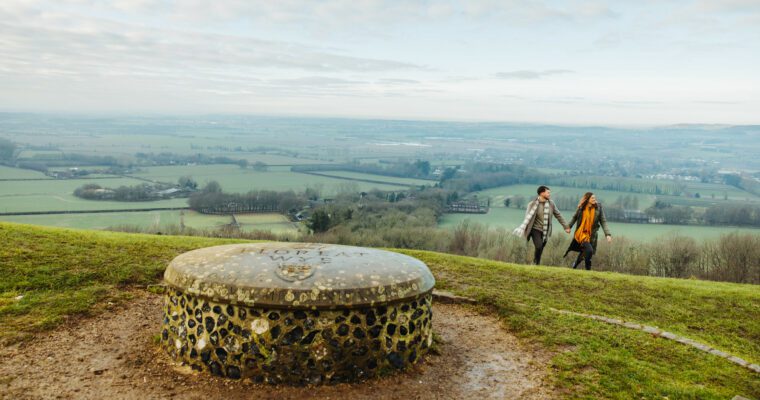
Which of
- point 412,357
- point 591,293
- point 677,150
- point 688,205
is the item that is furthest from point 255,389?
point 677,150

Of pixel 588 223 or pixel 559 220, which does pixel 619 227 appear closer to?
pixel 588 223

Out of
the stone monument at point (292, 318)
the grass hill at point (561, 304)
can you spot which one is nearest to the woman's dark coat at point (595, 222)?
the grass hill at point (561, 304)

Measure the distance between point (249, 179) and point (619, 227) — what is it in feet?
163

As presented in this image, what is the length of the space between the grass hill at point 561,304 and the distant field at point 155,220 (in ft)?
94.3

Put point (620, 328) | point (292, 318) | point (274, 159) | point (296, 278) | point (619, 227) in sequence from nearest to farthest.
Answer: point (292, 318) < point (296, 278) < point (620, 328) < point (619, 227) < point (274, 159)

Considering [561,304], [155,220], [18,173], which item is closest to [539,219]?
[561,304]

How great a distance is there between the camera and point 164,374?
7328 millimetres

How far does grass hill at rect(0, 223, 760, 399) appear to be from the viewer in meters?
7.62

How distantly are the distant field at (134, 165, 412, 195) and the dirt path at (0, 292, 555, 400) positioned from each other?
5461 cm

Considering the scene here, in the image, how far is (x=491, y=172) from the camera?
8644cm

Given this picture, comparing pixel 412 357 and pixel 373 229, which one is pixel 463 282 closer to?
pixel 412 357

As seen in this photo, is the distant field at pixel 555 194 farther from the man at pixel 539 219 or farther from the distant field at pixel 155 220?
the man at pixel 539 219

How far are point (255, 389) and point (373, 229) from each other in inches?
1441

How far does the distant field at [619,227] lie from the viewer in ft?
127
